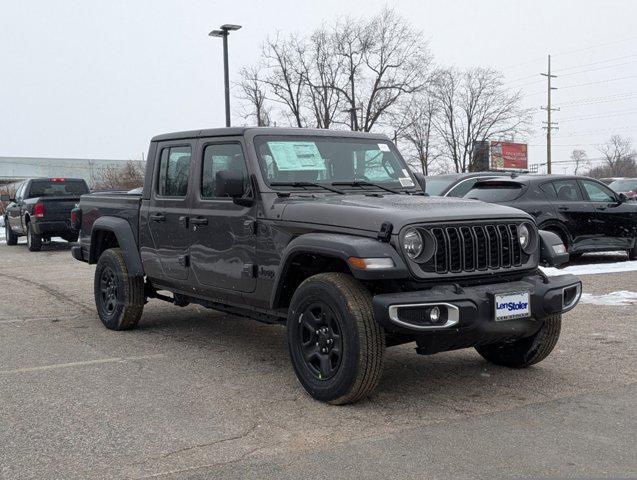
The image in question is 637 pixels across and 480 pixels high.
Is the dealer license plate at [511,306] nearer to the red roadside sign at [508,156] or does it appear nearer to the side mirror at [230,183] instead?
the side mirror at [230,183]

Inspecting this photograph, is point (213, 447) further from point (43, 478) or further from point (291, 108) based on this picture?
point (291, 108)

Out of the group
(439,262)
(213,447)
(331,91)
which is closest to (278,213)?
(439,262)

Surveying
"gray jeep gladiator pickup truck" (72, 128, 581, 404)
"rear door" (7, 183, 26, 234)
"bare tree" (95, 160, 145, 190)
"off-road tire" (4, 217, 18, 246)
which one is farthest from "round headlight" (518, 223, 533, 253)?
"bare tree" (95, 160, 145, 190)

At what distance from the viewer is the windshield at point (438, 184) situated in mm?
12501

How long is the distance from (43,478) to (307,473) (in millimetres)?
1298

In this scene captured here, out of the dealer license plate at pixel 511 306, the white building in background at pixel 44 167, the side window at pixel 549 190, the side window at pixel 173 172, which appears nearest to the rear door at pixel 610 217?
the side window at pixel 549 190

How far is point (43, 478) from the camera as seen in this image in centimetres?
374

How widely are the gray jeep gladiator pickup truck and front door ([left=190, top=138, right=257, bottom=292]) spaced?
15mm

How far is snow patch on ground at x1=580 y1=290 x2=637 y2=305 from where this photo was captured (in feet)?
29.0

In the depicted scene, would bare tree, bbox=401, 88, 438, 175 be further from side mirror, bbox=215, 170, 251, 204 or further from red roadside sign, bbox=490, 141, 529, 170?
side mirror, bbox=215, 170, 251, 204

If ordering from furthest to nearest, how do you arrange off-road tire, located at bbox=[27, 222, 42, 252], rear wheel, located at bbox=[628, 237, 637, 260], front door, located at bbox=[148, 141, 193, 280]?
off-road tire, located at bbox=[27, 222, 42, 252], rear wheel, located at bbox=[628, 237, 637, 260], front door, located at bbox=[148, 141, 193, 280]

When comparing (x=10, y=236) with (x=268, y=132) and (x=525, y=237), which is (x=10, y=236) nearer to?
(x=268, y=132)

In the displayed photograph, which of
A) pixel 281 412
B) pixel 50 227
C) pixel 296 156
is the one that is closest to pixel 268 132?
pixel 296 156

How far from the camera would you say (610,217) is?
1249cm
